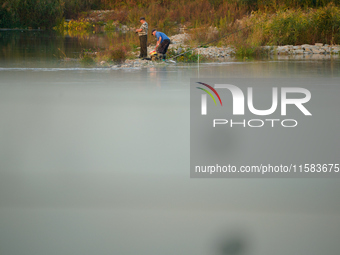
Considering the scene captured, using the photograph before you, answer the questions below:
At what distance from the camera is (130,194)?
15.8ft

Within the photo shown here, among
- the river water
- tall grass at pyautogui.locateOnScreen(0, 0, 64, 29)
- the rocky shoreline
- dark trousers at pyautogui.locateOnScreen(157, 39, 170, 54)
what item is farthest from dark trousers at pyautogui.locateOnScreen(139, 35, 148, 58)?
tall grass at pyautogui.locateOnScreen(0, 0, 64, 29)

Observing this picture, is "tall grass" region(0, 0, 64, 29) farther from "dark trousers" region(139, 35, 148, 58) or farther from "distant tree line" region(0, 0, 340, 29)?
"dark trousers" region(139, 35, 148, 58)

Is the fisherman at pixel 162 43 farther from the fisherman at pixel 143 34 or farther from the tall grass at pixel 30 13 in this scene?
the tall grass at pixel 30 13

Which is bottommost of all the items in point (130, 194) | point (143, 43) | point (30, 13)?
point (130, 194)

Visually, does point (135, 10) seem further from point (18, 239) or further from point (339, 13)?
point (18, 239)

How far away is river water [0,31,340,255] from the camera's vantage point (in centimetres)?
373

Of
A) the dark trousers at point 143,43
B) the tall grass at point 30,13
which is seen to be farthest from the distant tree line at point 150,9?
the dark trousers at point 143,43

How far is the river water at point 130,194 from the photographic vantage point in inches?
147

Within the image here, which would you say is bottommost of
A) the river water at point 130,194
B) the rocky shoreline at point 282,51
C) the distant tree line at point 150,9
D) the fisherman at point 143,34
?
the river water at point 130,194

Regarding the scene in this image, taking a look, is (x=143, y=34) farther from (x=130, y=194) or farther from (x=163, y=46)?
(x=130, y=194)

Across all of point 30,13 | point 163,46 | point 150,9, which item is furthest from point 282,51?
point 30,13

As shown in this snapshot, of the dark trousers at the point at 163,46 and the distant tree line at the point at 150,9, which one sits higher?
the distant tree line at the point at 150,9

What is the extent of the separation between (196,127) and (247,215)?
3382 millimetres

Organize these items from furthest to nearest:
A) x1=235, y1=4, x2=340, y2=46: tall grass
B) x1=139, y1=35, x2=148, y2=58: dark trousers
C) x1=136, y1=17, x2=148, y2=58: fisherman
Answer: x1=235, y1=4, x2=340, y2=46: tall grass < x1=139, y1=35, x2=148, y2=58: dark trousers < x1=136, y1=17, x2=148, y2=58: fisherman
